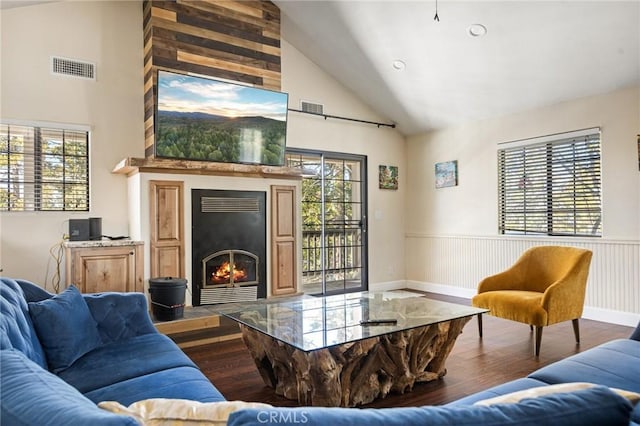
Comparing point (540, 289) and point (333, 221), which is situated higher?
point (333, 221)

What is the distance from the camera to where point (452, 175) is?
6.40 m

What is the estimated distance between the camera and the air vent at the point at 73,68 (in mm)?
4508

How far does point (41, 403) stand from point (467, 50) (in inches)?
199

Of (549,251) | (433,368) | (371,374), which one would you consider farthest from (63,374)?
(549,251)

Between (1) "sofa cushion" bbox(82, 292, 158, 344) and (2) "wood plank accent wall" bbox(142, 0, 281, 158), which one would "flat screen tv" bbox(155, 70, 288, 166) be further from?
(1) "sofa cushion" bbox(82, 292, 158, 344)

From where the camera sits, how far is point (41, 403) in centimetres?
83

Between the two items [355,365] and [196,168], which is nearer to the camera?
[355,365]

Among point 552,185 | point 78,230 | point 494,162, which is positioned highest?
point 494,162

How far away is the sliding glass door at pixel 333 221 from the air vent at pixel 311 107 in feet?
2.00

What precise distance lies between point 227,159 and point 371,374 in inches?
120

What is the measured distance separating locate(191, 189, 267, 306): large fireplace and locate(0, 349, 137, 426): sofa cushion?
3764 mm

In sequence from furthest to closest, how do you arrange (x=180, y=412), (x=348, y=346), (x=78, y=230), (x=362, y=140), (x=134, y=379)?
(x=362, y=140) < (x=78, y=230) < (x=348, y=346) < (x=134, y=379) < (x=180, y=412)

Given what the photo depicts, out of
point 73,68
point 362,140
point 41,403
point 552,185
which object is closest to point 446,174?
point 362,140

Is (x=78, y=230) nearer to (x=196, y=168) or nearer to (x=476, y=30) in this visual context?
(x=196, y=168)
